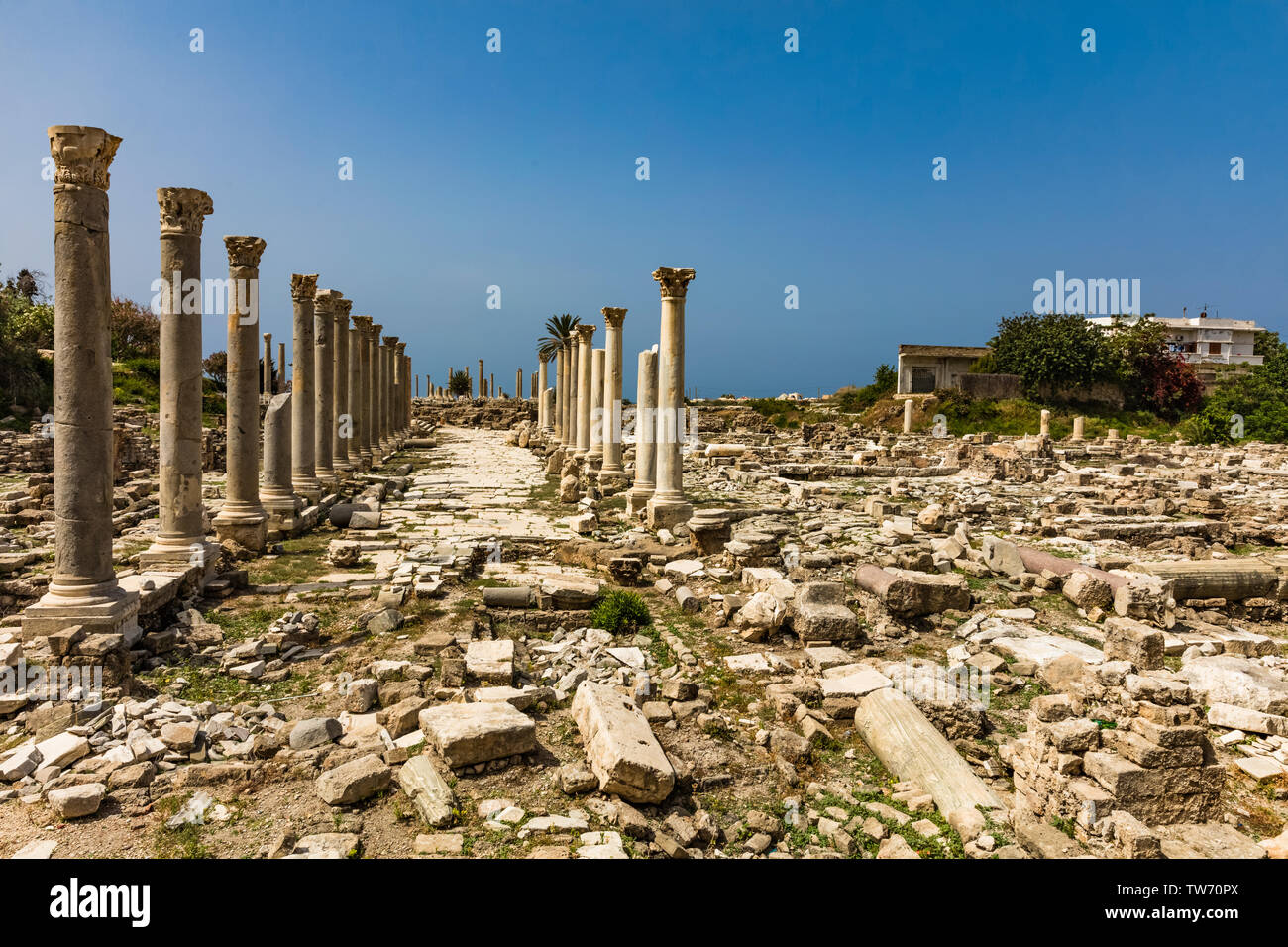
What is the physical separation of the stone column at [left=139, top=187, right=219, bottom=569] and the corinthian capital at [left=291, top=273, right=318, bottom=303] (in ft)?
19.1

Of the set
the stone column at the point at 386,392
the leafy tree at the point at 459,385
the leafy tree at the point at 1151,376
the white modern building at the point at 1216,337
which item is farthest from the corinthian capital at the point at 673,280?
the white modern building at the point at 1216,337

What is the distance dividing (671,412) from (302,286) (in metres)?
7.75

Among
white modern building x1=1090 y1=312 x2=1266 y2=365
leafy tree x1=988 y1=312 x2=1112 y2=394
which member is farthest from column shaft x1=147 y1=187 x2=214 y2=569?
white modern building x1=1090 y1=312 x2=1266 y2=365

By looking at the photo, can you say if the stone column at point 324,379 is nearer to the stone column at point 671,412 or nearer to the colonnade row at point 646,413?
the colonnade row at point 646,413

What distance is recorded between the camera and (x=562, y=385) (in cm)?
3158

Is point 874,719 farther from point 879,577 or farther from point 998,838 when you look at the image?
point 879,577

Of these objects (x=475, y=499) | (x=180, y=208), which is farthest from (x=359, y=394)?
(x=180, y=208)

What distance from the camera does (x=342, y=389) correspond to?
20.4 m

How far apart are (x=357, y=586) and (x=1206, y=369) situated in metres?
68.6

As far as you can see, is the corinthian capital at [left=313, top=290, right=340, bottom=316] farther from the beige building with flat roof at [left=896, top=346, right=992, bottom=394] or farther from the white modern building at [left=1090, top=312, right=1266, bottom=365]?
the white modern building at [left=1090, top=312, right=1266, bottom=365]

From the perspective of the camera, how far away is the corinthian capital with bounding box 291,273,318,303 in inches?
595

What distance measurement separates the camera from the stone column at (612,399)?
63.4ft

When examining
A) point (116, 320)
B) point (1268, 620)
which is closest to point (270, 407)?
point (1268, 620)

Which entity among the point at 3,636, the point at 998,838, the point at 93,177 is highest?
the point at 93,177
